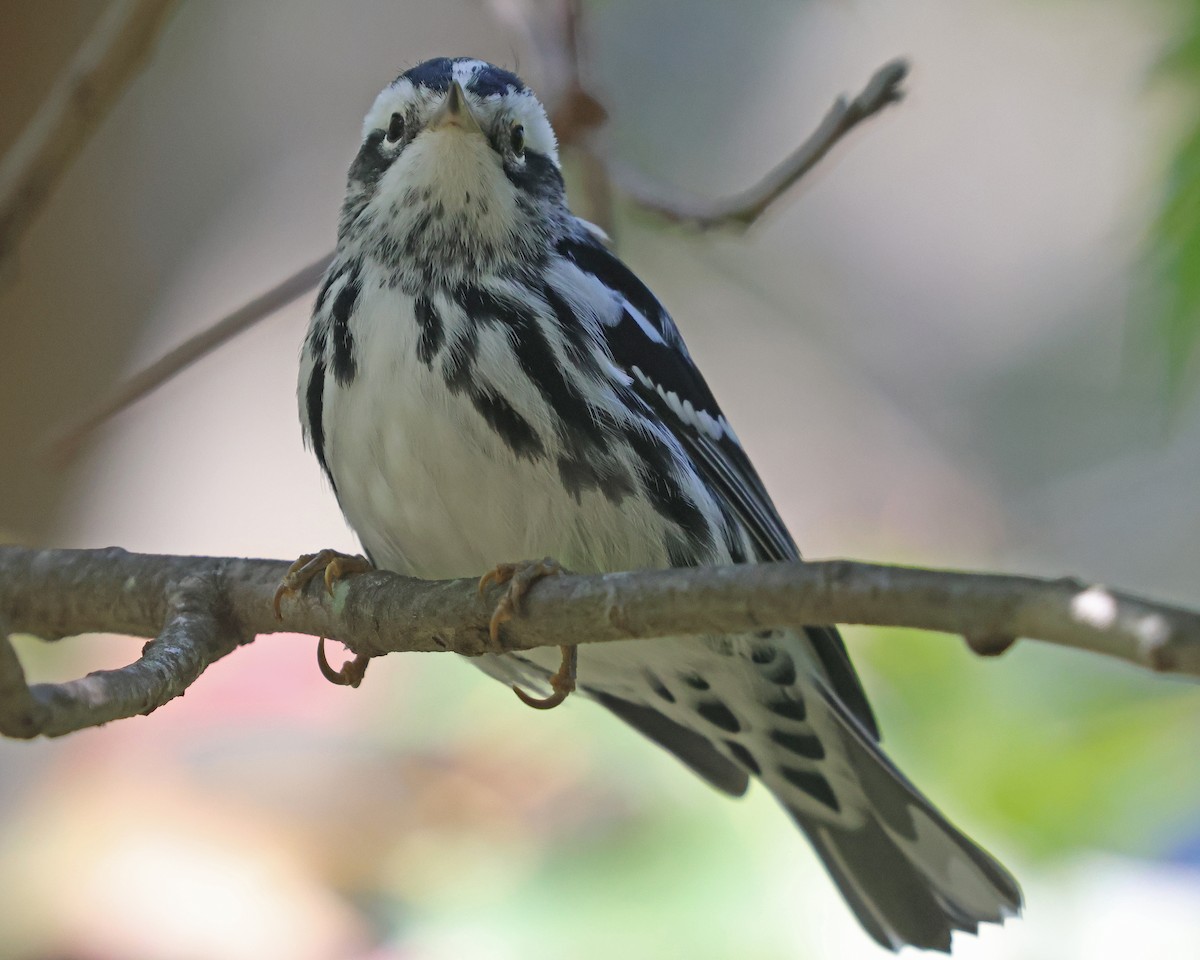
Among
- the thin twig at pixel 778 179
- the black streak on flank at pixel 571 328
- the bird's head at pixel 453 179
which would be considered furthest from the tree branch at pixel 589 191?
the black streak on flank at pixel 571 328

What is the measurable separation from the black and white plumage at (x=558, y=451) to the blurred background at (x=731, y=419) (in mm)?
164

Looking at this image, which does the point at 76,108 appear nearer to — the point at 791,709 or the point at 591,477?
the point at 591,477

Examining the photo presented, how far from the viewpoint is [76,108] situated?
90.7 inches

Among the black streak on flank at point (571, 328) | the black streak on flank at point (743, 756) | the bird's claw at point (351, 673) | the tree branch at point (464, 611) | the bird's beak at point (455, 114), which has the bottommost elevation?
the tree branch at point (464, 611)

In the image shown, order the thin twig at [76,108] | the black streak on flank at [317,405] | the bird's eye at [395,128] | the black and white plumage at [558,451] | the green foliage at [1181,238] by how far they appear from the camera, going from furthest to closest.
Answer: the bird's eye at [395,128] < the black streak on flank at [317,405] < the black and white plumage at [558,451] < the thin twig at [76,108] < the green foliage at [1181,238]

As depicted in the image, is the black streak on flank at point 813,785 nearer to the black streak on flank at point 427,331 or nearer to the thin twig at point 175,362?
the black streak on flank at point 427,331

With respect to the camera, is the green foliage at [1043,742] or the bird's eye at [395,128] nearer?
the green foliage at [1043,742]

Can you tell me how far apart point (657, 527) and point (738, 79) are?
3208mm

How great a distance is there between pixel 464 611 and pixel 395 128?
113 cm

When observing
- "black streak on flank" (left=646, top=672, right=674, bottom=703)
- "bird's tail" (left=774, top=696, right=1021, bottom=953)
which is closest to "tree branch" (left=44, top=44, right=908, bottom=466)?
"black streak on flank" (left=646, top=672, right=674, bottom=703)

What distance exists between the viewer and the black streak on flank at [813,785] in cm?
284

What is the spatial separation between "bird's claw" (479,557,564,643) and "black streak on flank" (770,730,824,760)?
39.2 inches

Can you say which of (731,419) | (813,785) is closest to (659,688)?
(813,785)

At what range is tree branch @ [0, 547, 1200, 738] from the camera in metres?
1.32
